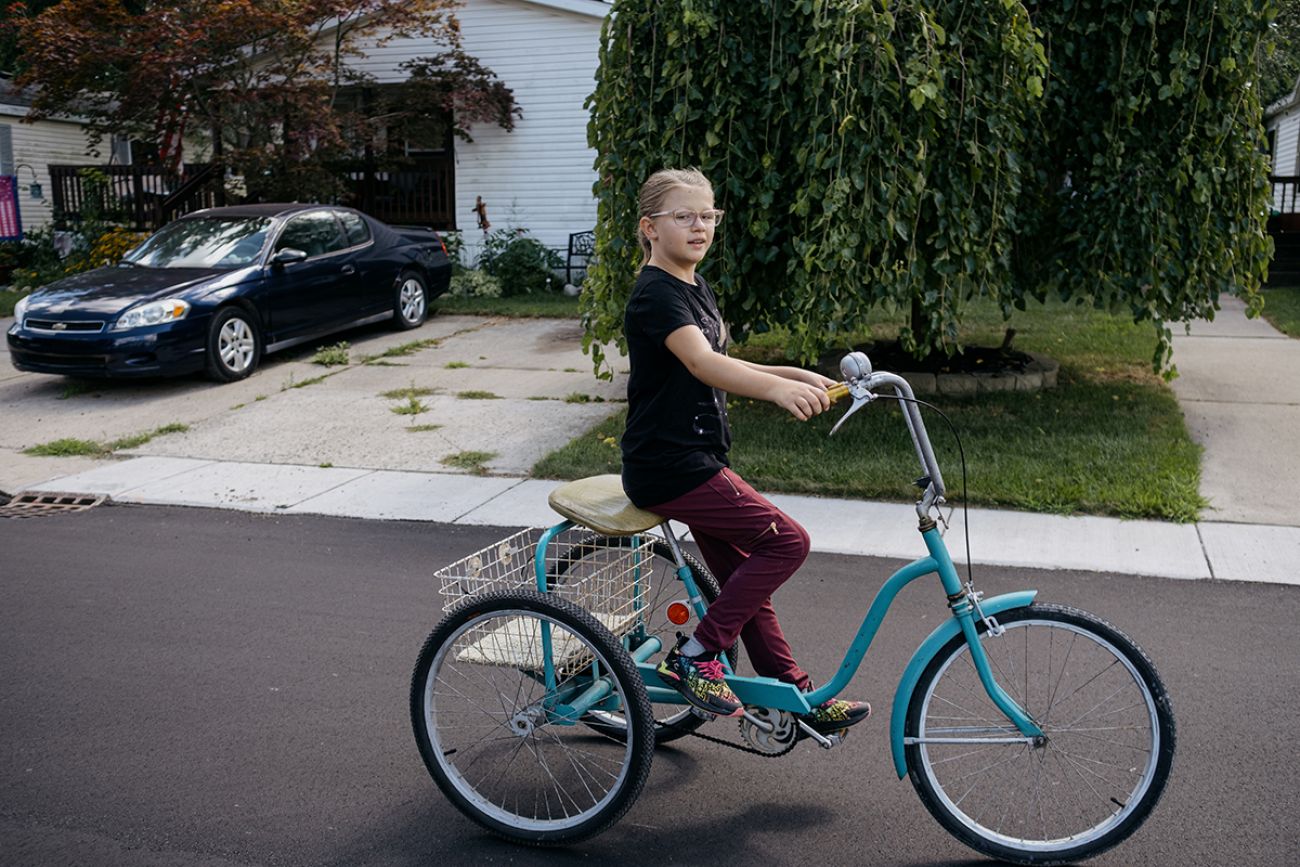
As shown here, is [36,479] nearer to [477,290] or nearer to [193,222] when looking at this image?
[193,222]

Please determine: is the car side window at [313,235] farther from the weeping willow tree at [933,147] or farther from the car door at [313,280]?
the weeping willow tree at [933,147]

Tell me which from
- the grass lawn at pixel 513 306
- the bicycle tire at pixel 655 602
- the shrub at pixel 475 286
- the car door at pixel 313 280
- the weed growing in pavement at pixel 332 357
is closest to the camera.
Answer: the bicycle tire at pixel 655 602

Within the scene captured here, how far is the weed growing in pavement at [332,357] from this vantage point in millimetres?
12102

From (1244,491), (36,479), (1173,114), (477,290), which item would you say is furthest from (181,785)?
(477,290)

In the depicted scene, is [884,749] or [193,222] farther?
[193,222]

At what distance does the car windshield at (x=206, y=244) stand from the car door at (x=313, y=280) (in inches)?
10.7

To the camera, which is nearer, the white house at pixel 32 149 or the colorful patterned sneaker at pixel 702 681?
the colorful patterned sneaker at pixel 702 681

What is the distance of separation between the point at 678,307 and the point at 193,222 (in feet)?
34.7

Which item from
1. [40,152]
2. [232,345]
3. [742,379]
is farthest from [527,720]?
[40,152]

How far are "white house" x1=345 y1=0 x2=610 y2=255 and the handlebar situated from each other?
47.8ft

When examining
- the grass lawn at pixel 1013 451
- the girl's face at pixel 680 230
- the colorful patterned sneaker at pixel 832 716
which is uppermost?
the girl's face at pixel 680 230

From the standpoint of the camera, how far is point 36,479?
8.25 metres

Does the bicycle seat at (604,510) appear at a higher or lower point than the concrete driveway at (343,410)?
higher

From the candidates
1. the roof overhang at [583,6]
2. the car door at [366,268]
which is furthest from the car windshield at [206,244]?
the roof overhang at [583,6]
